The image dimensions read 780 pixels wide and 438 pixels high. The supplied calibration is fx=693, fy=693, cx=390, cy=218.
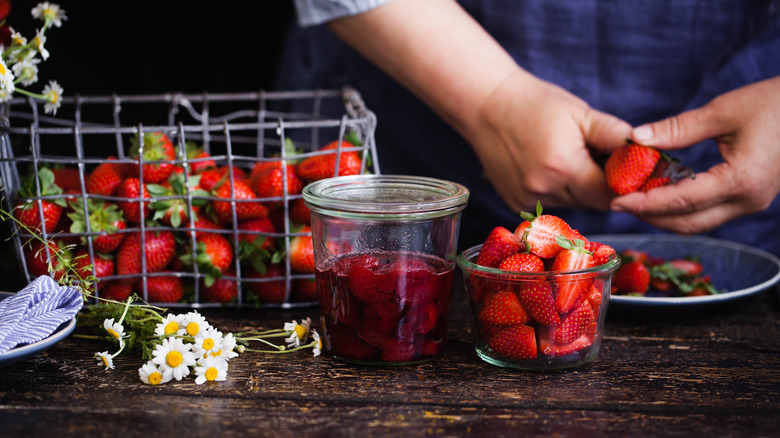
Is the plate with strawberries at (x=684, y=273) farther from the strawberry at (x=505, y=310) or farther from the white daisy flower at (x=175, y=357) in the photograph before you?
the white daisy flower at (x=175, y=357)

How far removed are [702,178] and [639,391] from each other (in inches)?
17.5

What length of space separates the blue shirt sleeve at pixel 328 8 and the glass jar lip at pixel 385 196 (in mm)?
366

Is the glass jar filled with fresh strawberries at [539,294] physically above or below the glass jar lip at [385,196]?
below

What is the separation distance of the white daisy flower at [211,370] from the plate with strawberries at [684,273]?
1.84 ft

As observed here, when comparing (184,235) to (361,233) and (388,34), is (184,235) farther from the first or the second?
(388,34)

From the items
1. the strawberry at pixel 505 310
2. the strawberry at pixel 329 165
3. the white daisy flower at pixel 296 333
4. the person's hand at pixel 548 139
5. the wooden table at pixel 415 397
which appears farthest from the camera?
the person's hand at pixel 548 139

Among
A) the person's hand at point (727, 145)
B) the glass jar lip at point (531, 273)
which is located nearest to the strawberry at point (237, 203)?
the glass jar lip at point (531, 273)

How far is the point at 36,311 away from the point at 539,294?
1.92ft

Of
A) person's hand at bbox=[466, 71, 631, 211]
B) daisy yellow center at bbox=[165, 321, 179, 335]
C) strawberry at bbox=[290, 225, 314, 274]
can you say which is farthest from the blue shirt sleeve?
daisy yellow center at bbox=[165, 321, 179, 335]

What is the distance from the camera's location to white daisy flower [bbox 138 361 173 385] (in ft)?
2.56

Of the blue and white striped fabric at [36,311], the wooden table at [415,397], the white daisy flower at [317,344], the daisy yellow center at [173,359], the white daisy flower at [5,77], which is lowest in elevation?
the wooden table at [415,397]

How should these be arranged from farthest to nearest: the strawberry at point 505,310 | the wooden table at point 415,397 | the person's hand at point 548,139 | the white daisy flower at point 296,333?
the person's hand at point 548,139 → the white daisy flower at point 296,333 → the strawberry at point 505,310 → the wooden table at point 415,397

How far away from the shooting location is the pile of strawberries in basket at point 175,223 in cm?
98

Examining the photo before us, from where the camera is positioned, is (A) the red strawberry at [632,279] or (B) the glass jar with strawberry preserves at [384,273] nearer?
(B) the glass jar with strawberry preserves at [384,273]
